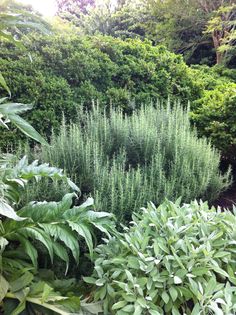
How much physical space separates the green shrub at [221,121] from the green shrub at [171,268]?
5.86 feet

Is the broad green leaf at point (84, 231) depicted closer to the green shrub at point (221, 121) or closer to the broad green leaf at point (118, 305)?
the broad green leaf at point (118, 305)

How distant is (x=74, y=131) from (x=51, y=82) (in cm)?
93

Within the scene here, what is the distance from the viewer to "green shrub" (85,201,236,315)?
57.0 inches

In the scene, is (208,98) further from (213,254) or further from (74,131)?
(213,254)

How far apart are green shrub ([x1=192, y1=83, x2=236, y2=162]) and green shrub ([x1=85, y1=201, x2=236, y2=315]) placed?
179cm

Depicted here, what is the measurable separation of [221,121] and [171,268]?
241 centimetres

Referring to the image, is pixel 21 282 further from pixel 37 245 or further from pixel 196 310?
pixel 196 310

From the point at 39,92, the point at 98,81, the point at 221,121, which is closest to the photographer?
the point at 39,92

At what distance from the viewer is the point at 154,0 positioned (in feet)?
29.1

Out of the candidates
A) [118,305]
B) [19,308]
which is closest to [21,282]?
[19,308]

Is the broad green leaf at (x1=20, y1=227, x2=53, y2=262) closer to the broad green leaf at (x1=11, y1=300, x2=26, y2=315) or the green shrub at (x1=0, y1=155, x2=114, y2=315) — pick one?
the green shrub at (x1=0, y1=155, x2=114, y2=315)

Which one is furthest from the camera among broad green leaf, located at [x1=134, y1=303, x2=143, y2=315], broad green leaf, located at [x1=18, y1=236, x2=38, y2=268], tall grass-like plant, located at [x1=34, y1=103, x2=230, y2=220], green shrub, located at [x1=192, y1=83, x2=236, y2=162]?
green shrub, located at [x1=192, y1=83, x2=236, y2=162]

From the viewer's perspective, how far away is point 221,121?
12.0 ft

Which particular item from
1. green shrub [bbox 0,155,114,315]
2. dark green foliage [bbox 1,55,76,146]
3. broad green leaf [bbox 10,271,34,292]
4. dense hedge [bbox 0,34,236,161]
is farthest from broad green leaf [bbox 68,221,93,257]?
dark green foliage [bbox 1,55,76,146]
